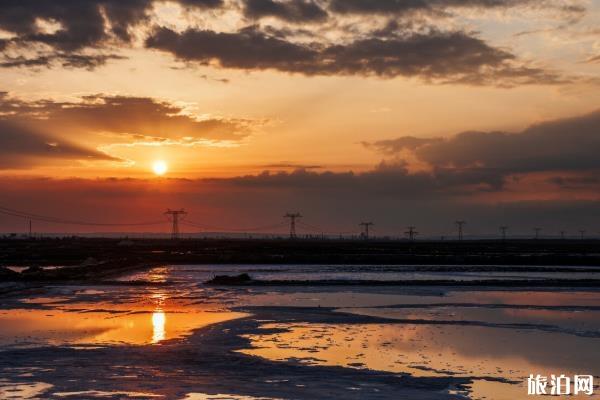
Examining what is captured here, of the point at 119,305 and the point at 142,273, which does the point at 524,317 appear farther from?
the point at 142,273

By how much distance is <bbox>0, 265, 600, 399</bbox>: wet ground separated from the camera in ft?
50.3

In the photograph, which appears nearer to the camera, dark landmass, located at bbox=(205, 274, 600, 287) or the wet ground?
the wet ground

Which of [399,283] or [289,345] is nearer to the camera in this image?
[289,345]

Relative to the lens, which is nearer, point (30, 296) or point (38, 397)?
point (38, 397)

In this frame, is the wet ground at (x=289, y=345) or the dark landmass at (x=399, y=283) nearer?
the wet ground at (x=289, y=345)

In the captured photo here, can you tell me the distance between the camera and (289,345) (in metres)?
20.6

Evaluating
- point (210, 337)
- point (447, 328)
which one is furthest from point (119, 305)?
point (447, 328)

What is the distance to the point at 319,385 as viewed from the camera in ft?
50.7

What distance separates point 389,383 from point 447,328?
9.31 m

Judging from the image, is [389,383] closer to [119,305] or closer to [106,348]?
[106,348]

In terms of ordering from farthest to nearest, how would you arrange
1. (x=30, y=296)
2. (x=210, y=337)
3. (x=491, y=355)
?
(x=30, y=296) < (x=210, y=337) < (x=491, y=355)

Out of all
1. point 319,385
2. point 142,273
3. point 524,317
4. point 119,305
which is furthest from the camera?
point 142,273

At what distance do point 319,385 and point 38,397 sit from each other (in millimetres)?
6221

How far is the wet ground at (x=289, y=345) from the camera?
15.3 metres
